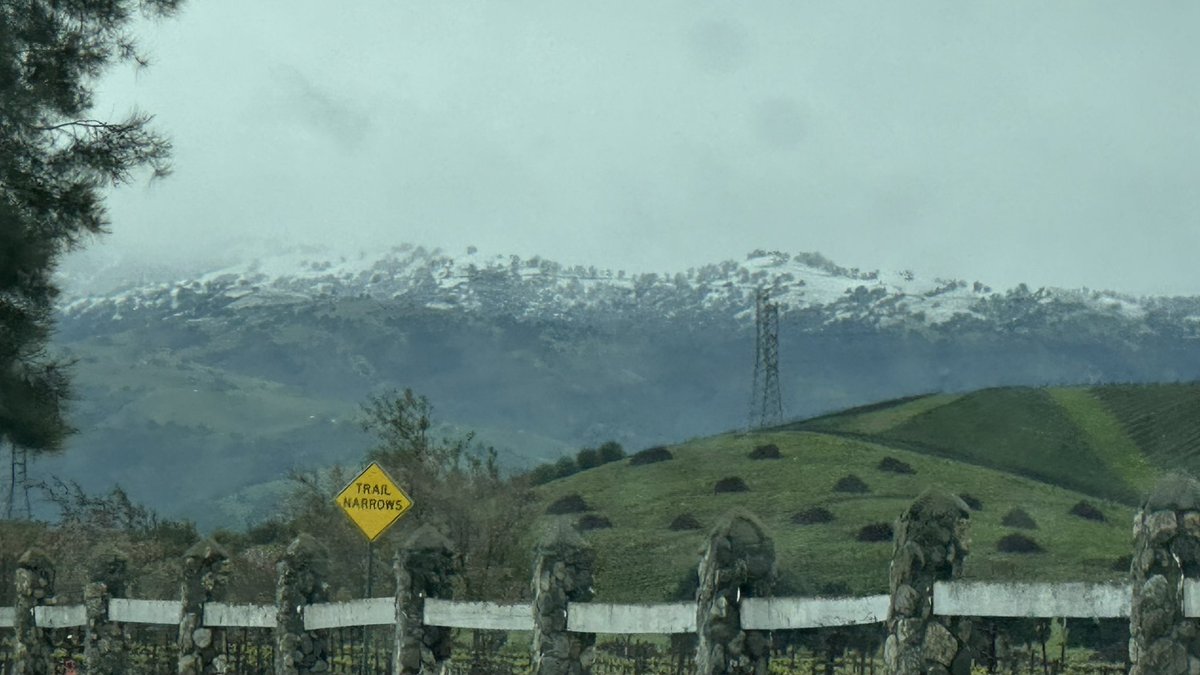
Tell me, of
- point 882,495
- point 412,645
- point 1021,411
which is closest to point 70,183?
point 412,645

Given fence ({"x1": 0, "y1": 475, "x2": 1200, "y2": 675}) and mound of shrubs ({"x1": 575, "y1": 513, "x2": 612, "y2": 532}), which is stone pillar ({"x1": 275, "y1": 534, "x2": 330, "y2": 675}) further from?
mound of shrubs ({"x1": 575, "y1": 513, "x2": 612, "y2": 532})

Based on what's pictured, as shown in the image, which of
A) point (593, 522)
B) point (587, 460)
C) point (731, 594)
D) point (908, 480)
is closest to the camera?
point (731, 594)

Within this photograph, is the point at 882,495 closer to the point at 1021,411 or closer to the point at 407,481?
the point at 1021,411

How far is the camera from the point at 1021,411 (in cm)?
A: 12119

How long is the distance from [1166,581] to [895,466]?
89016mm

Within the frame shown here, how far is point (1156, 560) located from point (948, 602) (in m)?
1.42

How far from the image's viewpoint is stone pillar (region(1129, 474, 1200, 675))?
9023 mm

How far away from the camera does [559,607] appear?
13.4 meters

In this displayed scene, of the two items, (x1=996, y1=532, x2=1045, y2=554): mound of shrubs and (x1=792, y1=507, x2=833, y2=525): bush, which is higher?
(x1=792, y1=507, x2=833, y2=525): bush

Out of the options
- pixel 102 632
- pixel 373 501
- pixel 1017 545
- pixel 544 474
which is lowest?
pixel 102 632

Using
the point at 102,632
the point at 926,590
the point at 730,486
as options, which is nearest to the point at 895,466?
the point at 730,486

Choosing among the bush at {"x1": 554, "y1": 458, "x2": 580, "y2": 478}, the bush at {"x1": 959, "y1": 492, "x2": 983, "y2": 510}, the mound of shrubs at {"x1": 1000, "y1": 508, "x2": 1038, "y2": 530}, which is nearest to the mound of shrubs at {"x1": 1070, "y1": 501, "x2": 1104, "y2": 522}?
the mound of shrubs at {"x1": 1000, "y1": 508, "x2": 1038, "y2": 530}

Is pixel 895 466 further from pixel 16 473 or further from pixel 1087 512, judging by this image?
pixel 16 473

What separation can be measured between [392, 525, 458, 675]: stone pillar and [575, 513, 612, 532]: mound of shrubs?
71.5 meters
